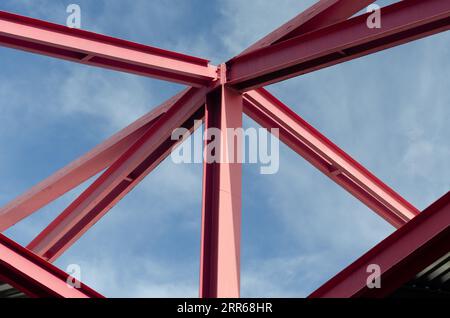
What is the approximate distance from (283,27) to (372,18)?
2010 millimetres

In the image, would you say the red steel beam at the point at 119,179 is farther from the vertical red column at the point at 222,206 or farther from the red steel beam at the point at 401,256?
the red steel beam at the point at 401,256

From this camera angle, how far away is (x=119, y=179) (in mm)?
→ 12617

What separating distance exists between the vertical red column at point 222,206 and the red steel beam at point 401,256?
138 centimetres

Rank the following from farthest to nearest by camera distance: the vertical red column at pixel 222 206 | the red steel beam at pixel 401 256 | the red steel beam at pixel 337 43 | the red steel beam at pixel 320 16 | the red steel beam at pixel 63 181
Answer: the red steel beam at pixel 63 181, the red steel beam at pixel 320 16, the vertical red column at pixel 222 206, the red steel beam at pixel 337 43, the red steel beam at pixel 401 256

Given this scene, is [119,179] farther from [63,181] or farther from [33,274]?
[33,274]

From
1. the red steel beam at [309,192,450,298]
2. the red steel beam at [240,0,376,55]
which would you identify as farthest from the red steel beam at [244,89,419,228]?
the red steel beam at [309,192,450,298]

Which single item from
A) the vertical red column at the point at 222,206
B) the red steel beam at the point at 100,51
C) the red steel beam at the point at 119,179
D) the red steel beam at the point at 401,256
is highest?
the red steel beam at the point at 100,51

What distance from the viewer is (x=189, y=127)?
11406 millimetres

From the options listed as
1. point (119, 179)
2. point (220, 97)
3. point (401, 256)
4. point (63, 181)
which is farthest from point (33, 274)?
point (63, 181)

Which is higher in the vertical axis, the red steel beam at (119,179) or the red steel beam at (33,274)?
the red steel beam at (119,179)

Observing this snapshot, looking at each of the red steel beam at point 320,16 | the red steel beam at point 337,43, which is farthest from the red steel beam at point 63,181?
the red steel beam at point 320,16

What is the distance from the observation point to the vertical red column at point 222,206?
30.9 feet
